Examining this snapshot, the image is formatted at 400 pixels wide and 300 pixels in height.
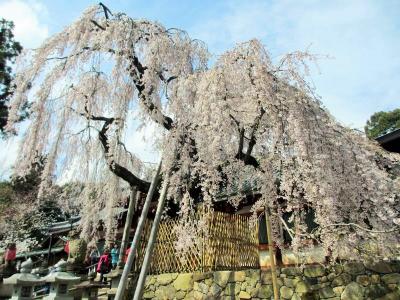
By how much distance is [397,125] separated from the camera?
31.0 m

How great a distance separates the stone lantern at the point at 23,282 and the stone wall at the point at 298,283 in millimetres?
3140

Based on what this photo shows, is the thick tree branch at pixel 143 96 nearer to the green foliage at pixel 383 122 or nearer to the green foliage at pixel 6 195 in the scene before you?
the green foliage at pixel 6 195

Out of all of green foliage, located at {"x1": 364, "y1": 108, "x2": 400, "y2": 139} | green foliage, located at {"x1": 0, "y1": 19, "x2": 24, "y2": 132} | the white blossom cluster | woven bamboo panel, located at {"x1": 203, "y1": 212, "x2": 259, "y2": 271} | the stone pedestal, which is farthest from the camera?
green foliage, located at {"x1": 364, "y1": 108, "x2": 400, "y2": 139}

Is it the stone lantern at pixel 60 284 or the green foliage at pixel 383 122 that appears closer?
the stone lantern at pixel 60 284

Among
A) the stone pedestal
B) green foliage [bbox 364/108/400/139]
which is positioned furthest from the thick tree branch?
green foliage [bbox 364/108/400/139]

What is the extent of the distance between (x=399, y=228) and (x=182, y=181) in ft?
14.1

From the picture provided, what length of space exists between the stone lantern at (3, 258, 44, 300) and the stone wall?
3.14 metres

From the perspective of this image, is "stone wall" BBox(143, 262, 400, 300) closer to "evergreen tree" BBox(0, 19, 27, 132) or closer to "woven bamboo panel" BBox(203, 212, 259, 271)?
"woven bamboo panel" BBox(203, 212, 259, 271)

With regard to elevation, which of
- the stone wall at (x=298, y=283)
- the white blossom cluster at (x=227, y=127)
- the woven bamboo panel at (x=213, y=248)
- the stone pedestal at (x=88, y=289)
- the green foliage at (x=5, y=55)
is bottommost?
the stone pedestal at (x=88, y=289)

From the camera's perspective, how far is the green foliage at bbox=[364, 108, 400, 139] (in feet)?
104

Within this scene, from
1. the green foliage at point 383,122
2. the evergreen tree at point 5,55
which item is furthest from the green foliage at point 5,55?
the green foliage at point 383,122

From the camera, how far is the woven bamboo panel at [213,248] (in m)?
8.56

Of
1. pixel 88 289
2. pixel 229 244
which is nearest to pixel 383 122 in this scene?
pixel 229 244

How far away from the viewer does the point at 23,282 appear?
Answer: 8.08m
